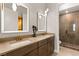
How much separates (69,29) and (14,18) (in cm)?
259

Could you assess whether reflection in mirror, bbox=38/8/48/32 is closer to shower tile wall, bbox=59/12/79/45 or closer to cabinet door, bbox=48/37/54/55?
cabinet door, bbox=48/37/54/55

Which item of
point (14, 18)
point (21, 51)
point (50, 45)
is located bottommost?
point (50, 45)

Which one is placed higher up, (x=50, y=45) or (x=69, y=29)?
(x=69, y=29)

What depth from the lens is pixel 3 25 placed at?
184 cm

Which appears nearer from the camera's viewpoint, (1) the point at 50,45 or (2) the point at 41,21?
(1) the point at 50,45

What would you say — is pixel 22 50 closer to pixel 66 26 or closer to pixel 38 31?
pixel 38 31

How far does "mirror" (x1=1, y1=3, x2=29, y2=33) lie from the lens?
6.13 ft

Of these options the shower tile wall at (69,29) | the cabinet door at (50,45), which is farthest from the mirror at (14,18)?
the shower tile wall at (69,29)

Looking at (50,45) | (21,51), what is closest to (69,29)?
(50,45)

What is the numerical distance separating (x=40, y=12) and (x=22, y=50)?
1.80 meters

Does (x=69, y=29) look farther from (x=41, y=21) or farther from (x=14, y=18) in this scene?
(x=14, y=18)

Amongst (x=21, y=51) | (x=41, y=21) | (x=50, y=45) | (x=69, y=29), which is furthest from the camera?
(x=69, y=29)

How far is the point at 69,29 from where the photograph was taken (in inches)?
158

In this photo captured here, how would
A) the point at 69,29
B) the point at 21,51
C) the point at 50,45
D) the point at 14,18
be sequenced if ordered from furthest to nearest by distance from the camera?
the point at 69,29 → the point at 50,45 → the point at 14,18 → the point at 21,51
